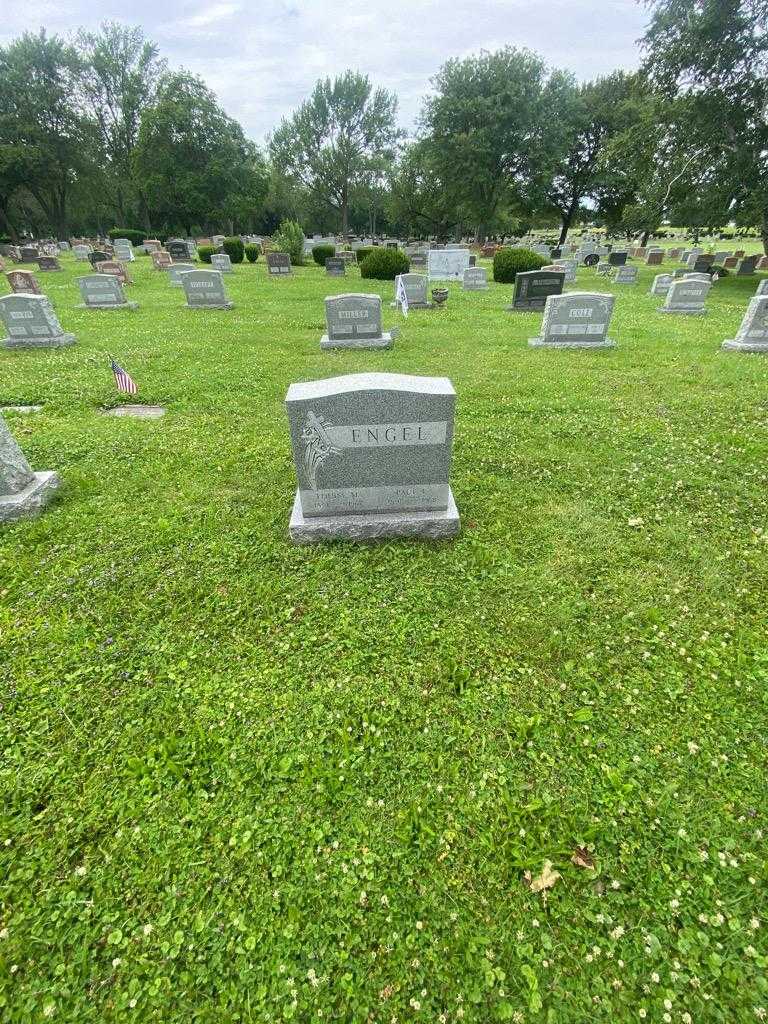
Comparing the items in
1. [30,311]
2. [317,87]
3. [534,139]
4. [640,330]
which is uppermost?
[317,87]

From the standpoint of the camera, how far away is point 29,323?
1098 cm

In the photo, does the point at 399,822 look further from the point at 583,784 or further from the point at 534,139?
the point at 534,139

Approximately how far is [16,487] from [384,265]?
2242cm

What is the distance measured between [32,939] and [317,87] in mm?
63061

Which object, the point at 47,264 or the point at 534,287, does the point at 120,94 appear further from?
the point at 534,287

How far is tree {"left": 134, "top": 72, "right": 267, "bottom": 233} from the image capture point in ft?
139

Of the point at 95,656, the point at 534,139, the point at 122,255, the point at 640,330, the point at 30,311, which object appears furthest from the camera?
the point at 534,139

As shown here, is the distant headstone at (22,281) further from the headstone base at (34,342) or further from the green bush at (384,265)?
the green bush at (384,265)

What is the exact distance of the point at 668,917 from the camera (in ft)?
6.94

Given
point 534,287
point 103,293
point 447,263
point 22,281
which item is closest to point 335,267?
point 447,263

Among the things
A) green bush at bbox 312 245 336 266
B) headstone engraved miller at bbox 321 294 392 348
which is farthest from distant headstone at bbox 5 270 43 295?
green bush at bbox 312 245 336 266

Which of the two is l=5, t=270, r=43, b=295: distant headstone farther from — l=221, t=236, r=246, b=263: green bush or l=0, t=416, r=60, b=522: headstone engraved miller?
l=221, t=236, r=246, b=263: green bush

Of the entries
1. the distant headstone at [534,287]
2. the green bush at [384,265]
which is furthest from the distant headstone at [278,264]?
the distant headstone at [534,287]

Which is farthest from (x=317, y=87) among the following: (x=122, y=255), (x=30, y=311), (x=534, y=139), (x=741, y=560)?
(x=741, y=560)
